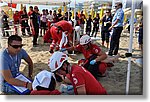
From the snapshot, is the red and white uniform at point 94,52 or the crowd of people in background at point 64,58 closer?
the crowd of people in background at point 64,58

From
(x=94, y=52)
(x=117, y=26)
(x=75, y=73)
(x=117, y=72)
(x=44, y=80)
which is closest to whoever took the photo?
(x=44, y=80)

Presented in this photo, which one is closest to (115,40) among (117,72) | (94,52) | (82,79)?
(117,72)

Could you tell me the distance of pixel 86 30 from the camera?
216 inches

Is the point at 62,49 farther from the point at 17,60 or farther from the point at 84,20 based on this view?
the point at 84,20

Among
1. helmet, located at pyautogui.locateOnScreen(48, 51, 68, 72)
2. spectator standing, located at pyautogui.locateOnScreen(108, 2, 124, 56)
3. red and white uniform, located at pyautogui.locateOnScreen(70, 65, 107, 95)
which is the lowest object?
red and white uniform, located at pyautogui.locateOnScreen(70, 65, 107, 95)

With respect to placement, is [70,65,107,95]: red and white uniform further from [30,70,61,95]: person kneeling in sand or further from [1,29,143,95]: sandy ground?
[1,29,143,95]: sandy ground

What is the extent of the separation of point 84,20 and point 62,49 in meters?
2.99

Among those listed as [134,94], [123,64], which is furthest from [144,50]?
[123,64]

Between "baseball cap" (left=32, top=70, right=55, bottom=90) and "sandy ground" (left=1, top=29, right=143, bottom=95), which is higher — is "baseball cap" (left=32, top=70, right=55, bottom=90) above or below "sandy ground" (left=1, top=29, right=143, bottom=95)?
above

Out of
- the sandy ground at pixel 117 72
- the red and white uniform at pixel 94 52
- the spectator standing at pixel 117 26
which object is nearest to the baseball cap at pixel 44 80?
the sandy ground at pixel 117 72

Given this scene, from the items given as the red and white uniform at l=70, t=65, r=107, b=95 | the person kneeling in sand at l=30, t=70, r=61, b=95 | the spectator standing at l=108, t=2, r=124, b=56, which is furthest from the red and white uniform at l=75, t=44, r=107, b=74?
the person kneeling in sand at l=30, t=70, r=61, b=95

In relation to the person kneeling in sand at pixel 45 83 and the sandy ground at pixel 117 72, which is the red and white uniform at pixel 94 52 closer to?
the sandy ground at pixel 117 72

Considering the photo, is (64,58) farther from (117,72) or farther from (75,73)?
(117,72)

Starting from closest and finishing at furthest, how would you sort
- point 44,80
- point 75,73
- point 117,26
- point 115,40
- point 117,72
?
point 44,80 → point 75,73 → point 117,72 → point 117,26 → point 115,40
